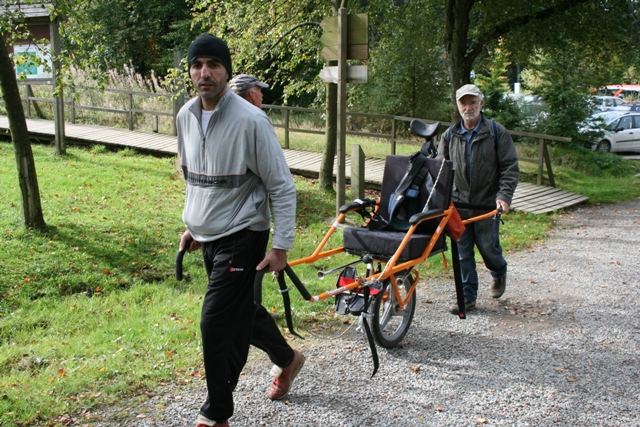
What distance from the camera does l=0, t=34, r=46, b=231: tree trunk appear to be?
859cm

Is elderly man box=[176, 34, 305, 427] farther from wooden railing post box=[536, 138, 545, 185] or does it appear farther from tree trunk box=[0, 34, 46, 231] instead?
wooden railing post box=[536, 138, 545, 185]

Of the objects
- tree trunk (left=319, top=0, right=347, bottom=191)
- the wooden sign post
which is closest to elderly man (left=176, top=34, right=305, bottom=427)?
the wooden sign post

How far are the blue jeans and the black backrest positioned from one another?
1.03m

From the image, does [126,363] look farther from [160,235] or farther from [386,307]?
[160,235]

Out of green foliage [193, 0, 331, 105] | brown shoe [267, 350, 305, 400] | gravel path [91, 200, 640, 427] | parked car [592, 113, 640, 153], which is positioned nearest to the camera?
gravel path [91, 200, 640, 427]

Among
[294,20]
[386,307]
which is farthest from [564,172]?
[386,307]

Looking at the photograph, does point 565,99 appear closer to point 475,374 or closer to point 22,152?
point 22,152

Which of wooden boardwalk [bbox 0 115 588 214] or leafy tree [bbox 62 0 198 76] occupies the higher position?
leafy tree [bbox 62 0 198 76]

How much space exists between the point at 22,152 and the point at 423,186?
217 inches

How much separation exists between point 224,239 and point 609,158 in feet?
60.7

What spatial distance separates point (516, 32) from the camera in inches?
639

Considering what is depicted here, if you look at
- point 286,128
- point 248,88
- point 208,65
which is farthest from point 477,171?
point 286,128

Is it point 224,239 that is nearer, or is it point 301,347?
point 224,239

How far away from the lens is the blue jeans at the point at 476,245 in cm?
642
